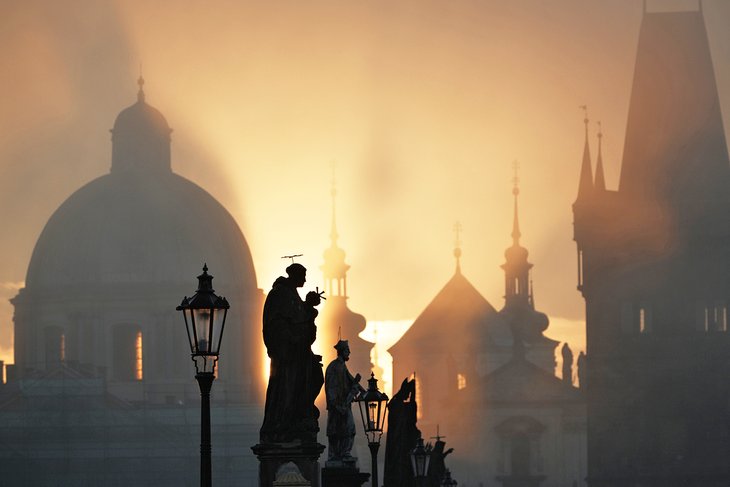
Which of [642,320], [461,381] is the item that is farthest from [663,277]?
[461,381]

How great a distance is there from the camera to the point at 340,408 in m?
30.3

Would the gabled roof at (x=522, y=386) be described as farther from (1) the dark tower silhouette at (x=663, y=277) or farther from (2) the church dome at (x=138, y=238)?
(2) the church dome at (x=138, y=238)

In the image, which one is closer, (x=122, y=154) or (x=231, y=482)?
(x=231, y=482)

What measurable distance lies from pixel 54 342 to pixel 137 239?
7.48m

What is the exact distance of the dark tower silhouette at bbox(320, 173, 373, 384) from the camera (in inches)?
6171

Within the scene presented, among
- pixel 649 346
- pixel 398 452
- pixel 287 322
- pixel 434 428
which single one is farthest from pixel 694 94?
pixel 287 322

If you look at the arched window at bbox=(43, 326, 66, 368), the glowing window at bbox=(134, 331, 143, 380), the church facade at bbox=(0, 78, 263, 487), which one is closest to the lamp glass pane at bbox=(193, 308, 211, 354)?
the church facade at bbox=(0, 78, 263, 487)

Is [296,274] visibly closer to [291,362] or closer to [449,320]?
[291,362]

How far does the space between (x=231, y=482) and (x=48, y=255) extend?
826 inches

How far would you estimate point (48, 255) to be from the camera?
144875 millimetres

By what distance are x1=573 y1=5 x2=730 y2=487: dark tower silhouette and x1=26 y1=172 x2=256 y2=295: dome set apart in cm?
1985

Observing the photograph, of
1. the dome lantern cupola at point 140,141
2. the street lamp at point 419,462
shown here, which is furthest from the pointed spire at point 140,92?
the street lamp at point 419,462

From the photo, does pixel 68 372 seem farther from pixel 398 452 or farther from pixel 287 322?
pixel 287 322

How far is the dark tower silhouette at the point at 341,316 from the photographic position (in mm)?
156750
